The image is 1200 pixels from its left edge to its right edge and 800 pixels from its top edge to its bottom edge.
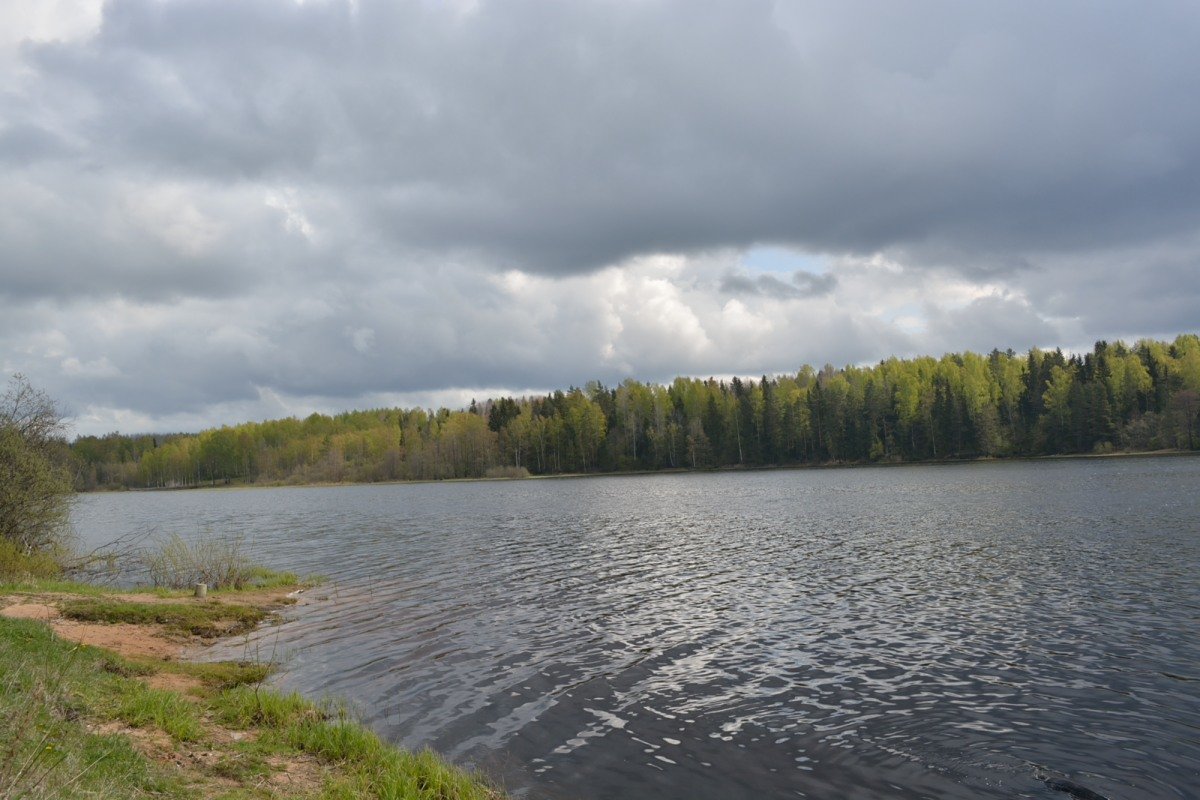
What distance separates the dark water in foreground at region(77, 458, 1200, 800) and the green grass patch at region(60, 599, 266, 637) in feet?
6.09

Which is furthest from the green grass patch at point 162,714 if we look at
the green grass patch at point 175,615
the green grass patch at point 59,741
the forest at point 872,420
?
the forest at point 872,420

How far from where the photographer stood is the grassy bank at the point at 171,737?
351 inches

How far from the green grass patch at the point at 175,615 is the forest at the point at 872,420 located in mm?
141743

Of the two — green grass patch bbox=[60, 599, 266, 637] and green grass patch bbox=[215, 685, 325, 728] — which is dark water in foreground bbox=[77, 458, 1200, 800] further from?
green grass patch bbox=[60, 599, 266, 637]

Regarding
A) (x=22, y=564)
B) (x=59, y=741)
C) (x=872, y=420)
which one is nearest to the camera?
(x=59, y=741)

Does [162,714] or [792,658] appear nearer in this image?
[162,714]

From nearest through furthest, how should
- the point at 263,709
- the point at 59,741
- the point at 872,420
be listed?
the point at 59,741, the point at 263,709, the point at 872,420

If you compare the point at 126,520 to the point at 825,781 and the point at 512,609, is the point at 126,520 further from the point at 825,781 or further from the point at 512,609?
the point at 825,781

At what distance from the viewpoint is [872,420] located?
15412 centimetres

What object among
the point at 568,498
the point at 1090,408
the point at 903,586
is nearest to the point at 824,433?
the point at 1090,408

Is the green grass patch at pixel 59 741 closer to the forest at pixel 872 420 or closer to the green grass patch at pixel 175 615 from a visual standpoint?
the green grass patch at pixel 175 615

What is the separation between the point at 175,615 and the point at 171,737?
14.5m

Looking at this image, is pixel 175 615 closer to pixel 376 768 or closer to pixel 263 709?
pixel 263 709

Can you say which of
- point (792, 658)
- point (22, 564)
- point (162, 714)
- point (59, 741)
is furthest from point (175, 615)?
point (792, 658)
